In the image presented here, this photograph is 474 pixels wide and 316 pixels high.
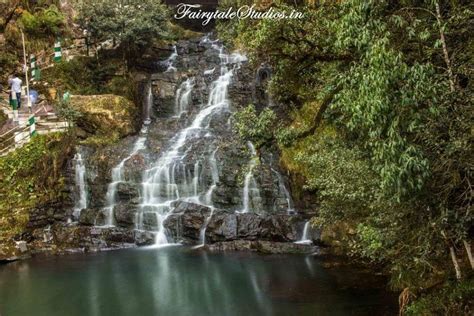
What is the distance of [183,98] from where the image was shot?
103ft

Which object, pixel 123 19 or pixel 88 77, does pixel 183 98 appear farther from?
pixel 88 77

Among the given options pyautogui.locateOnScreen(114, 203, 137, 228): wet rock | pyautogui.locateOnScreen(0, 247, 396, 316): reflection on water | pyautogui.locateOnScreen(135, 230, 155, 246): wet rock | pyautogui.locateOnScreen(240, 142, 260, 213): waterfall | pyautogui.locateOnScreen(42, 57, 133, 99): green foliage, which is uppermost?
pyautogui.locateOnScreen(42, 57, 133, 99): green foliage

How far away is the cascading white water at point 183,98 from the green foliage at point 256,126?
27.4 ft

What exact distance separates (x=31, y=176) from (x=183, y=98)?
10.6 meters

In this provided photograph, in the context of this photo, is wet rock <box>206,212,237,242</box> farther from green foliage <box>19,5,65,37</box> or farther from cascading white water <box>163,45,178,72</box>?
green foliage <box>19,5,65,37</box>

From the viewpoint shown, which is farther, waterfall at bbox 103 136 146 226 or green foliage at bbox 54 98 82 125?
green foliage at bbox 54 98 82 125

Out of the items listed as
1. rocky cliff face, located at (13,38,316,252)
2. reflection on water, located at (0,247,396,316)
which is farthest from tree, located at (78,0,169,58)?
reflection on water, located at (0,247,396,316)

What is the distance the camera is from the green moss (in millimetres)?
23531

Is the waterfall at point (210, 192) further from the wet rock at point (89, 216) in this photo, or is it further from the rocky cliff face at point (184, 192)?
the wet rock at point (89, 216)

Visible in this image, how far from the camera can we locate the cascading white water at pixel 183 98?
102 feet

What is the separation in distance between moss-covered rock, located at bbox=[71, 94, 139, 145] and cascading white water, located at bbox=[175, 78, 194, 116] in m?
3.35

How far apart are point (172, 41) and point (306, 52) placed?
25.4 metres

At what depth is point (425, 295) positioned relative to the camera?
35.5 feet

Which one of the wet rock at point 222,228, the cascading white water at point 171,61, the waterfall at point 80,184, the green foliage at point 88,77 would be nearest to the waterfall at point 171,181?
the wet rock at point 222,228
